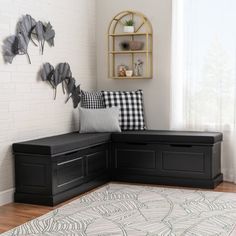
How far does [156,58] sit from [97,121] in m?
1.11

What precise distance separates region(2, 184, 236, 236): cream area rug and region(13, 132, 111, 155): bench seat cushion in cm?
52

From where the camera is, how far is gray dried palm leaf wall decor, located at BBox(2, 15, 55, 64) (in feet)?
14.4

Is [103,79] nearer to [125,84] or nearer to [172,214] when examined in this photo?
[125,84]

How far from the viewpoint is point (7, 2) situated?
14.4 feet

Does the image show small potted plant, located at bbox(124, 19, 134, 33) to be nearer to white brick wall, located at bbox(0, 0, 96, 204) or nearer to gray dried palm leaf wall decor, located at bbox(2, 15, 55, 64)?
white brick wall, located at bbox(0, 0, 96, 204)

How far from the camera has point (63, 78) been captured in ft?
17.3

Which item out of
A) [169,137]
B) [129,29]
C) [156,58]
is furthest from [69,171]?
[129,29]

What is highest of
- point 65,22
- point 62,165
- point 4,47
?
point 65,22

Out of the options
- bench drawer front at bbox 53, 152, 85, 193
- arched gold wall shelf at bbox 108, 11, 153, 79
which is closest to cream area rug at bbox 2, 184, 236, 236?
bench drawer front at bbox 53, 152, 85, 193

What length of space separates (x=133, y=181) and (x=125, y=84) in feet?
4.34

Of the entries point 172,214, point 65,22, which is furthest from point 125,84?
point 172,214

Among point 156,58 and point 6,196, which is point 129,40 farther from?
point 6,196

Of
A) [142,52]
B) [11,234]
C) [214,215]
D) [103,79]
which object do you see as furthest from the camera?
[103,79]

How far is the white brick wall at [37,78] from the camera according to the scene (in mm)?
4379
